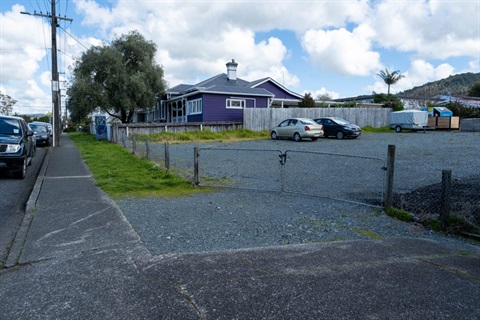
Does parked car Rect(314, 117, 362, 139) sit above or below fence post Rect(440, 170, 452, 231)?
above

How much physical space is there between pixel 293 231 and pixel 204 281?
84.0 inches

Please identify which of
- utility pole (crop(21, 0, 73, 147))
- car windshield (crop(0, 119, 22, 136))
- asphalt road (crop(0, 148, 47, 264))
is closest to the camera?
asphalt road (crop(0, 148, 47, 264))

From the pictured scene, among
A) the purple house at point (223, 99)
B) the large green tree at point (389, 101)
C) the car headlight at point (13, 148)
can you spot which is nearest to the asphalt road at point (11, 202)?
the car headlight at point (13, 148)

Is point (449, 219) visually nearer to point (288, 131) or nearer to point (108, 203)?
point (108, 203)

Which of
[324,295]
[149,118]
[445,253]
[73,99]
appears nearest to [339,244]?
[445,253]

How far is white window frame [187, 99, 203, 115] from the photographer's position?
101 ft

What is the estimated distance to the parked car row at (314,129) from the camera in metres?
22.3

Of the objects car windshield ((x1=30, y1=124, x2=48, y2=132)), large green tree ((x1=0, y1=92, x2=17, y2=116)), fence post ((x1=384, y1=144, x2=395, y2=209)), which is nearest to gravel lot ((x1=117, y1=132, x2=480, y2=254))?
fence post ((x1=384, y1=144, x2=395, y2=209))

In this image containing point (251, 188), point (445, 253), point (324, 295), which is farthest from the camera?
point (251, 188)

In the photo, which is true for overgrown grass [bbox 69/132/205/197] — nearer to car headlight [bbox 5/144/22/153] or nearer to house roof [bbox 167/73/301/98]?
car headlight [bbox 5/144/22/153]

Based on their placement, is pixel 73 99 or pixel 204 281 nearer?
pixel 204 281

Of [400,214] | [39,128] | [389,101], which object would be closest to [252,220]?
[400,214]

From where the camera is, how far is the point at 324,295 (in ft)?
11.1

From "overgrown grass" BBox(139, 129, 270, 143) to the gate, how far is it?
433 inches
